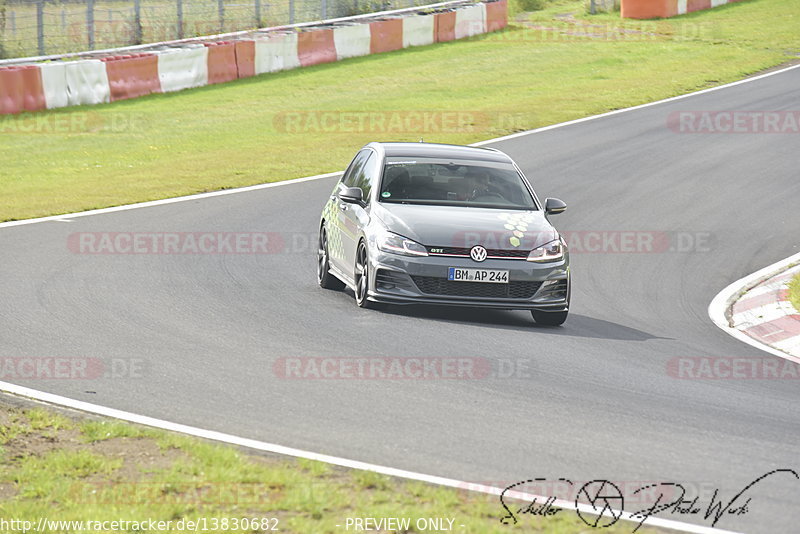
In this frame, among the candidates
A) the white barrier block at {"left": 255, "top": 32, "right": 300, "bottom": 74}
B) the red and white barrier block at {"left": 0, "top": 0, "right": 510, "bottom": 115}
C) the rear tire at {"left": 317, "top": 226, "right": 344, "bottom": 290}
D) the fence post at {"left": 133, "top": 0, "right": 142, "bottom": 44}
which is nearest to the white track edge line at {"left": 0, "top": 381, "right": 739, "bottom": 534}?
the rear tire at {"left": 317, "top": 226, "right": 344, "bottom": 290}

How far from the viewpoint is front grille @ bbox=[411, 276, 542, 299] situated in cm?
1173

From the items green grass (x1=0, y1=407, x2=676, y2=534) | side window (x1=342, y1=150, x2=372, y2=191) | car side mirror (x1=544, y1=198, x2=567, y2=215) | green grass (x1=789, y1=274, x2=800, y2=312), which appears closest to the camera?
green grass (x1=0, y1=407, x2=676, y2=534)

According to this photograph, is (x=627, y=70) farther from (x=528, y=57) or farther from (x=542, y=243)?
(x=542, y=243)

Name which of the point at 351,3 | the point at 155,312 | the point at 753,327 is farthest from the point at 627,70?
the point at 155,312

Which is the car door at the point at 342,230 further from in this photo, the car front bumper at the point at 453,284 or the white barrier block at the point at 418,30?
the white barrier block at the point at 418,30

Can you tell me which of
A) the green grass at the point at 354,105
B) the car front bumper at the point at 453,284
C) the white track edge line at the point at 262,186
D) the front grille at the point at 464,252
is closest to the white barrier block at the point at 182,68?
the green grass at the point at 354,105

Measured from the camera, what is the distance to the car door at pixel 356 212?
1256 cm

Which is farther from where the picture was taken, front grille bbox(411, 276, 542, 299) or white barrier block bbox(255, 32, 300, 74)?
white barrier block bbox(255, 32, 300, 74)

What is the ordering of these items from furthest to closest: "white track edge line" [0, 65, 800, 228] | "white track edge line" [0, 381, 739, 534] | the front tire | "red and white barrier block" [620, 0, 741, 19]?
1. "red and white barrier block" [620, 0, 741, 19]
2. "white track edge line" [0, 65, 800, 228]
3. the front tire
4. "white track edge line" [0, 381, 739, 534]

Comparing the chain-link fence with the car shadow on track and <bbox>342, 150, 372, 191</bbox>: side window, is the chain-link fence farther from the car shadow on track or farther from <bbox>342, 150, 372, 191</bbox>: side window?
the car shadow on track

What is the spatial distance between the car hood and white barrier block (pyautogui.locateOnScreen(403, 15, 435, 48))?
25.3m

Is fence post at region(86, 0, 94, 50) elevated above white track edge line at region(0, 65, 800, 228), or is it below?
above

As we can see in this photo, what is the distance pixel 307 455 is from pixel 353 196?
5449mm
